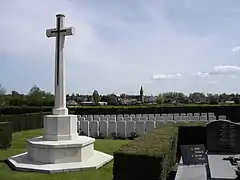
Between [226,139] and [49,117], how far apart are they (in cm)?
490

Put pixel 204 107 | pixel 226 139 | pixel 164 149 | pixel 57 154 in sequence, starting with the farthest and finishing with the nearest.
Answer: pixel 204 107 < pixel 57 154 < pixel 226 139 < pixel 164 149

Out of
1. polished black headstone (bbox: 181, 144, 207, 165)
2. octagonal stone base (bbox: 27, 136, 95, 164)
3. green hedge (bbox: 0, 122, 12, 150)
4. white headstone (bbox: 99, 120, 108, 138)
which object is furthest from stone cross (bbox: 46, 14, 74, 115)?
white headstone (bbox: 99, 120, 108, 138)

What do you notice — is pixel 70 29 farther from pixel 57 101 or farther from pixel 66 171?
pixel 66 171

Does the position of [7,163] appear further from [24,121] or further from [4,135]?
[24,121]

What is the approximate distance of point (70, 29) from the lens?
31.2 feet

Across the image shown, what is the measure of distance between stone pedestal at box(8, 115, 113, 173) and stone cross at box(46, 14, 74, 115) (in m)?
0.38

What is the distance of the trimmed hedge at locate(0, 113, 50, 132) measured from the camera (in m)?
19.5

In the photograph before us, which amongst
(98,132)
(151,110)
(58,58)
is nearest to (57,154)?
(58,58)

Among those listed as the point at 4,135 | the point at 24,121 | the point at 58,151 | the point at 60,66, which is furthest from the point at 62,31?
the point at 24,121

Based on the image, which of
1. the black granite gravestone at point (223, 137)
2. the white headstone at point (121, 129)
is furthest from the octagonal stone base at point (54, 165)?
the white headstone at point (121, 129)

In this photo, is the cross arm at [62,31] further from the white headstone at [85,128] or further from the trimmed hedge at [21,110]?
the trimmed hedge at [21,110]

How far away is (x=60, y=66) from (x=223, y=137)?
5.03 m

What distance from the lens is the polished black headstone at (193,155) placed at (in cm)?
664

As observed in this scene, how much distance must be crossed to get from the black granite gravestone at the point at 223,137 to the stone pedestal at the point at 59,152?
3052 mm
